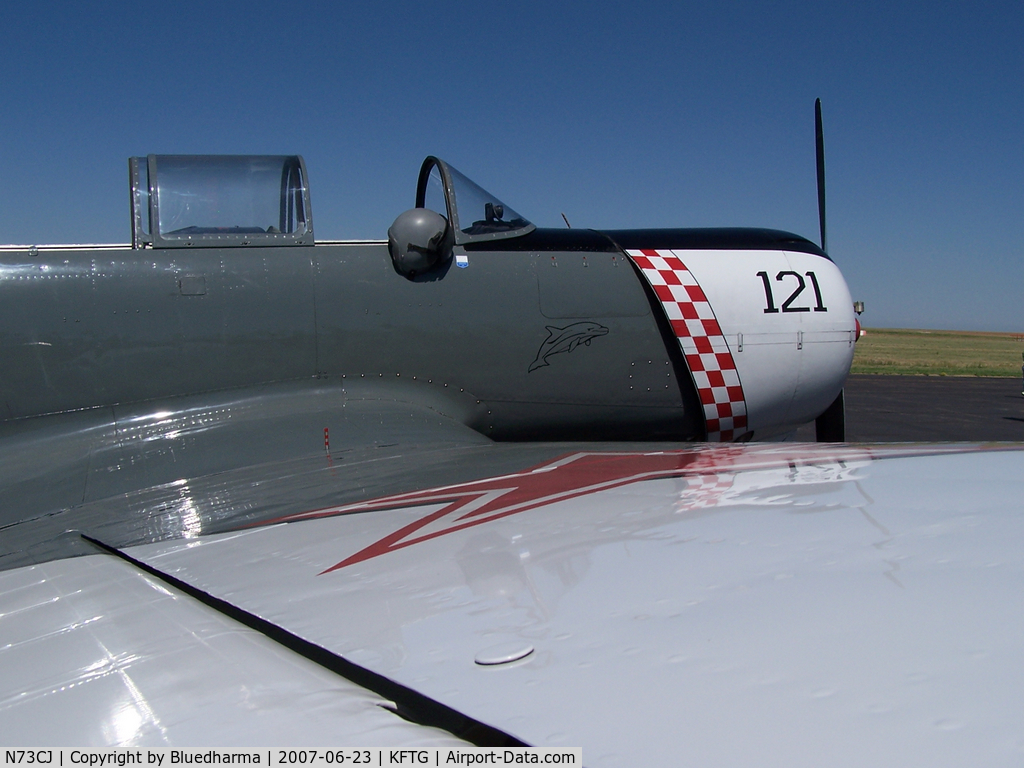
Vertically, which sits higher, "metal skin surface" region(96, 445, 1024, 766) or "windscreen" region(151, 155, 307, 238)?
"windscreen" region(151, 155, 307, 238)

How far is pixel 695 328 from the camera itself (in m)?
4.76

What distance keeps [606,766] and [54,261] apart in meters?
3.99

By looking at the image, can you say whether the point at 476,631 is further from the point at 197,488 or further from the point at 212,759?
the point at 197,488

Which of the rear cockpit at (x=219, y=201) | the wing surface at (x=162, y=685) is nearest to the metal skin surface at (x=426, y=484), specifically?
the wing surface at (x=162, y=685)

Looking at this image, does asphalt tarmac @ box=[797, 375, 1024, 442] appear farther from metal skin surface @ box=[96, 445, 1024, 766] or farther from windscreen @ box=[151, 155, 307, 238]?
windscreen @ box=[151, 155, 307, 238]

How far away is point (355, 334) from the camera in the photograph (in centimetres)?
430

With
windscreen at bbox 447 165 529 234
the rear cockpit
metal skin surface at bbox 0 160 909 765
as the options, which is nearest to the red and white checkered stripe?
metal skin surface at bbox 0 160 909 765

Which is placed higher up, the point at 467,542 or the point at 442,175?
the point at 442,175

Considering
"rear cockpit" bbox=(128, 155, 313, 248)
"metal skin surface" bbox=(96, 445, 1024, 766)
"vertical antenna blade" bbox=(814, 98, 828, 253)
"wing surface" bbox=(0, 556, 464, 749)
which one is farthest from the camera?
"vertical antenna blade" bbox=(814, 98, 828, 253)

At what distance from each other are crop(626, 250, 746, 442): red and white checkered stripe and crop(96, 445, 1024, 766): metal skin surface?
1933mm

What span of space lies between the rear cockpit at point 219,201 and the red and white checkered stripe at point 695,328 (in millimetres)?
2134

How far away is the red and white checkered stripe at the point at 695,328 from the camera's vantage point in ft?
15.6

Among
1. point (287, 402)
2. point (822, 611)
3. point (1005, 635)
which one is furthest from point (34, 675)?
point (287, 402)

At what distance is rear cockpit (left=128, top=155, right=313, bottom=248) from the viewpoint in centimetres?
411
